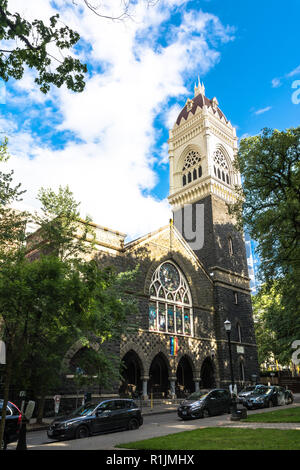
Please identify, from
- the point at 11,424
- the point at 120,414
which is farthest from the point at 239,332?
the point at 11,424

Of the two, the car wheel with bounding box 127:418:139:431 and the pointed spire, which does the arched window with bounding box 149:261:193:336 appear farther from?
the pointed spire

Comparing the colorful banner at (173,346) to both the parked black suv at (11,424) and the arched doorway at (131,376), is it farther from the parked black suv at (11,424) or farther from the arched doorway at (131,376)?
the parked black suv at (11,424)

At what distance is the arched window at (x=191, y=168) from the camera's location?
42.8m

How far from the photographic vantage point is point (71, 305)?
28.6 ft

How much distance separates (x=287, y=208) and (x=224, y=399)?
10976mm

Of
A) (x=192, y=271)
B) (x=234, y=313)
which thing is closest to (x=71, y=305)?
(x=192, y=271)

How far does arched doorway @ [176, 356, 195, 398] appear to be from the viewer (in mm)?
29656

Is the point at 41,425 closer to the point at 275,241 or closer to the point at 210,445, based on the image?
the point at 210,445

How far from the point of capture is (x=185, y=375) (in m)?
30.3

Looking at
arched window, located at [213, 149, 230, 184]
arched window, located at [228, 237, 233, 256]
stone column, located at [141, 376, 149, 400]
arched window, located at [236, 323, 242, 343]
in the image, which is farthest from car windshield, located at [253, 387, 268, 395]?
Result: arched window, located at [213, 149, 230, 184]

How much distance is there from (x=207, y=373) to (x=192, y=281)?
8.25 m

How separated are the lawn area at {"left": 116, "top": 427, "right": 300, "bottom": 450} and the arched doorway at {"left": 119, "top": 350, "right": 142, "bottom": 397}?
14.4 meters

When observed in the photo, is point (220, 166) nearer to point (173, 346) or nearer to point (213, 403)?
point (173, 346)

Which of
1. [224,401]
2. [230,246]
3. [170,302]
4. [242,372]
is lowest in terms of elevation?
[224,401]
